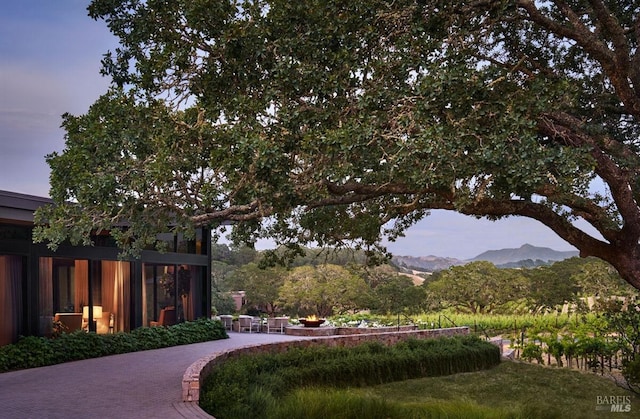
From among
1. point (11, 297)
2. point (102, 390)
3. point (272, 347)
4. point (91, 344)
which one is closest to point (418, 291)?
point (272, 347)

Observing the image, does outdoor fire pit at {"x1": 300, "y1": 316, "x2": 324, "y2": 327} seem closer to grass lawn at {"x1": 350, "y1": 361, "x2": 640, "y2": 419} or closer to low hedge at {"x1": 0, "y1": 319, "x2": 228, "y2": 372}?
low hedge at {"x1": 0, "y1": 319, "x2": 228, "y2": 372}

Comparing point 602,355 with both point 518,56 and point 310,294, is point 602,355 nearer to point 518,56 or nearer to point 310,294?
point 518,56

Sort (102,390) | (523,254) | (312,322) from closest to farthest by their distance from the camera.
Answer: (102,390)
(312,322)
(523,254)

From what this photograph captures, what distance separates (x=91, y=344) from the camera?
621 inches

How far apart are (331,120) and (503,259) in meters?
110

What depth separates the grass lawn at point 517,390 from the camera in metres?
12.3

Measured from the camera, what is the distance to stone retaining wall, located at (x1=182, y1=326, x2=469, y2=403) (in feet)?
31.1

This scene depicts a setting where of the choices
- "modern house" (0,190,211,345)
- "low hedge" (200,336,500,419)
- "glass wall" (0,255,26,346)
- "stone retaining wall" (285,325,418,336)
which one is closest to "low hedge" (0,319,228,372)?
"glass wall" (0,255,26,346)

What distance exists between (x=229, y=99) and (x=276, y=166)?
71.6 inches

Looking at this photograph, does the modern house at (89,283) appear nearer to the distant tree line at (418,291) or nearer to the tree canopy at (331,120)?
the tree canopy at (331,120)

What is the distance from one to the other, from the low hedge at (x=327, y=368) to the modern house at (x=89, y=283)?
5.30 m

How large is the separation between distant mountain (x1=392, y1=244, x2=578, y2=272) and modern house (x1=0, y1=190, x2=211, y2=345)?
162ft

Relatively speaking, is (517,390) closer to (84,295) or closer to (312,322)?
(312,322)

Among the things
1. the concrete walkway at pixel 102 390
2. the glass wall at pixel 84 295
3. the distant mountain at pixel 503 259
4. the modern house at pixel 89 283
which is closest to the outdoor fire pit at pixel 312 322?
the modern house at pixel 89 283
